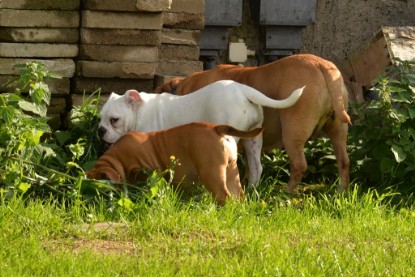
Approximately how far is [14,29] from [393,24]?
3999 millimetres

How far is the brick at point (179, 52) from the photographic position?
8781 mm

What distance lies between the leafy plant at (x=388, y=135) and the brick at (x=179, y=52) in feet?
5.20

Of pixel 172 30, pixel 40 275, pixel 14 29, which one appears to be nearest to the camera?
pixel 40 275

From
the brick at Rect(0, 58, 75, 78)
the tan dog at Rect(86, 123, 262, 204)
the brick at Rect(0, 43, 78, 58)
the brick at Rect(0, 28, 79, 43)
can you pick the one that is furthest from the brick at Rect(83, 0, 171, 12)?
the tan dog at Rect(86, 123, 262, 204)

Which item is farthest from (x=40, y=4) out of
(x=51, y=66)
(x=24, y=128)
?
(x=24, y=128)

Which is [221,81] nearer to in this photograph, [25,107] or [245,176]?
[245,176]

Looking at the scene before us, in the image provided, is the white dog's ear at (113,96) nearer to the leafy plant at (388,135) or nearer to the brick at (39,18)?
the brick at (39,18)

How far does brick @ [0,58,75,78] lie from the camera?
7.89 meters

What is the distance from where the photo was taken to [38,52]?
7.98 meters

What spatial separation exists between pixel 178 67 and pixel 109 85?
2.55 feet

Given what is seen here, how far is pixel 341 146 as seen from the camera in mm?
7863

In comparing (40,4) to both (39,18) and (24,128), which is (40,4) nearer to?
(39,18)

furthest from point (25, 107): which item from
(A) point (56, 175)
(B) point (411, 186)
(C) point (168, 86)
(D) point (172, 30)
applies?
(B) point (411, 186)

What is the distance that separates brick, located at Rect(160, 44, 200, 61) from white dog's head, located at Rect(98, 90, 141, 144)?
3.36ft
